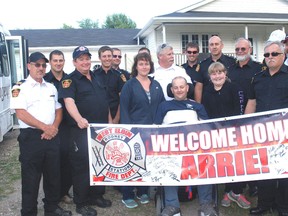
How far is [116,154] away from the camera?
423cm

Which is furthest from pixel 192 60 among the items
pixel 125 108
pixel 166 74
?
pixel 125 108

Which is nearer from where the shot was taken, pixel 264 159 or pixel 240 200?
pixel 264 159

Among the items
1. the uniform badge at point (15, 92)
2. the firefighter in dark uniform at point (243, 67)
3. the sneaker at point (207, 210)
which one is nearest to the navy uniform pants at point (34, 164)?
the uniform badge at point (15, 92)

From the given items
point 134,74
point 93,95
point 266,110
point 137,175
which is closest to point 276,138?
point 266,110

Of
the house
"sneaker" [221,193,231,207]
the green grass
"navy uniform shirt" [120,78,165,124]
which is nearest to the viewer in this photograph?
"navy uniform shirt" [120,78,165,124]

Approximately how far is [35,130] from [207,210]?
2.24 meters

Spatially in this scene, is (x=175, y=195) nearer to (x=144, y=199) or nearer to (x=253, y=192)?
(x=144, y=199)

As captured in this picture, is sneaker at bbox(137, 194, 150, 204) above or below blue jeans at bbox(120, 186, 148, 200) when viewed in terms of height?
below

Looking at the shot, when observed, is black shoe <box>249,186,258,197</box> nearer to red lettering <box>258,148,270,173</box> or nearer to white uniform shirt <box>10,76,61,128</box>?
red lettering <box>258,148,270,173</box>

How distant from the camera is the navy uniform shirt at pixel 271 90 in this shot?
3933 mm

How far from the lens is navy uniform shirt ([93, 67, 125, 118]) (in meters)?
5.14

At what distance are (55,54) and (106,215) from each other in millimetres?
2383

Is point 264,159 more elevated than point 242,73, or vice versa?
point 242,73
